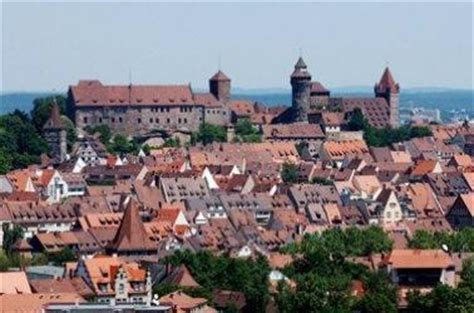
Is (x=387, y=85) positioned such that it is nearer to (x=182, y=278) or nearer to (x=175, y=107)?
(x=175, y=107)

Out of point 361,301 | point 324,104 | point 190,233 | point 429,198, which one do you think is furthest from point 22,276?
point 324,104

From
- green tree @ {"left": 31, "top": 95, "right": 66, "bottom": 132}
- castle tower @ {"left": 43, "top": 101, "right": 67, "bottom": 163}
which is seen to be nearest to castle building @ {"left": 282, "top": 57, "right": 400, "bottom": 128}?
green tree @ {"left": 31, "top": 95, "right": 66, "bottom": 132}

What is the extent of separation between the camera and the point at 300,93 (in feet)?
391

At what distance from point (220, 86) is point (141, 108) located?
300 inches

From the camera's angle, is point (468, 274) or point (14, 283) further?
point (468, 274)

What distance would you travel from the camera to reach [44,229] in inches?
3049

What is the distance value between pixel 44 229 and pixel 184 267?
17735 mm

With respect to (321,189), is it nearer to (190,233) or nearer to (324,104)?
(190,233)

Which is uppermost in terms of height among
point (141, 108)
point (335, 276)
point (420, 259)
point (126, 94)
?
point (126, 94)

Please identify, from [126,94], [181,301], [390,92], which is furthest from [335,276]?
[390,92]

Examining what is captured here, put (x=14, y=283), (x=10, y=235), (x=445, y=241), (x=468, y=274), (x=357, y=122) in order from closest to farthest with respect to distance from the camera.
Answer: (x=14, y=283), (x=468, y=274), (x=445, y=241), (x=10, y=235), (x=357, y=122)

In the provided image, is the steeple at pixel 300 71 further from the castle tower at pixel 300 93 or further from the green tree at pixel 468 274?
the green tree at pixel 468 274

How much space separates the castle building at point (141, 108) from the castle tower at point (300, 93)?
464 centimetres

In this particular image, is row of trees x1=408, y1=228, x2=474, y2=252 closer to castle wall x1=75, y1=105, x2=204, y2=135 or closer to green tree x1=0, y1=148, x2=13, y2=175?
green tree x1=0, y1=148, x2=13, y2=175
